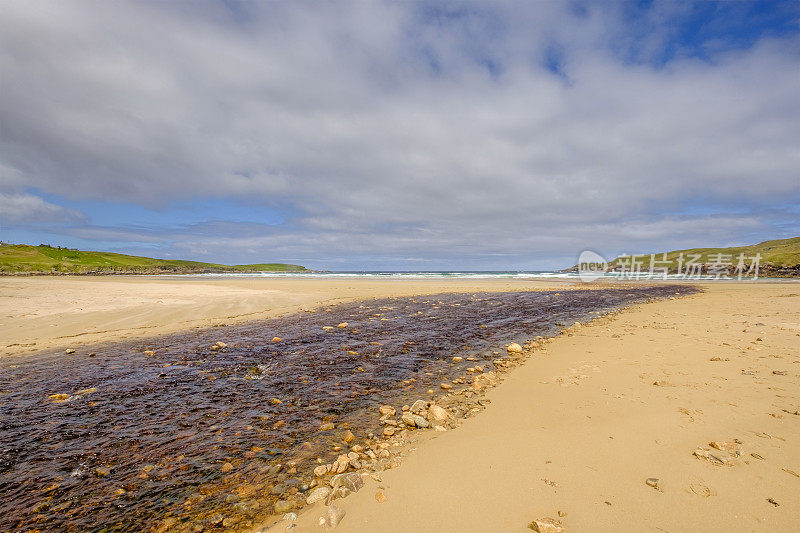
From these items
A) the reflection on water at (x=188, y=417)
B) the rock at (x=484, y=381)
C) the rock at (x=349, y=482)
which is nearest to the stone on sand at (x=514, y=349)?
the reflection on water at (x=188, y=417)

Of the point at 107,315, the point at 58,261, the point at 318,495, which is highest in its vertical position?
the point at 58,261

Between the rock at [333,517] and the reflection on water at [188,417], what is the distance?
2.46ft

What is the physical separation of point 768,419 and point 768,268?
345 feet

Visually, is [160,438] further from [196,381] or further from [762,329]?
[762,329]

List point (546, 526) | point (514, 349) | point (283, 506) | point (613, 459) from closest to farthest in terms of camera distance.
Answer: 1. point (546, 526)
2. point (283, 506)
3. point (613, 459)
4. point (514, 349)

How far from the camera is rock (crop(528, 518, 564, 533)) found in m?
2.99

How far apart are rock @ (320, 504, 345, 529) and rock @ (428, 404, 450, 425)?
2.57 metres

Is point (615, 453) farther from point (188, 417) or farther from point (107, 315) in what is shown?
point (107, 315)

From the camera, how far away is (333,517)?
129 inches

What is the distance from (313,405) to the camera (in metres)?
6.53

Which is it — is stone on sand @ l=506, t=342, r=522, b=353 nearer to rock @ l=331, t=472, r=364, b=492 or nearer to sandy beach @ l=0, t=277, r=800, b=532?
sandy beach @ l=0, t=277, r=800, b=532

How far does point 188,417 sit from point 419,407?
418 cm

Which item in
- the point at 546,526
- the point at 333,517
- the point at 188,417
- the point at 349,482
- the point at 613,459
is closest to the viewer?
the point at 546,526

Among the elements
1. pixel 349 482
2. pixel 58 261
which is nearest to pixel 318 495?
pixel 349 482
